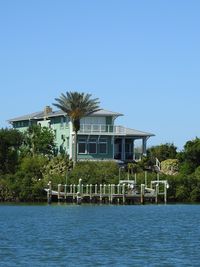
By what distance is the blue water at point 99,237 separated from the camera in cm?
4159

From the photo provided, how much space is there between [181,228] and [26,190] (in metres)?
43.1

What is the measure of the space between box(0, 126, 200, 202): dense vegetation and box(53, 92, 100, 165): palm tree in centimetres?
481

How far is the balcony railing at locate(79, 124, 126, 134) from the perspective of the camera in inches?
4774

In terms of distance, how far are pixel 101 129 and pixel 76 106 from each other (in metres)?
7.89

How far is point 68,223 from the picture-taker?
220 feet

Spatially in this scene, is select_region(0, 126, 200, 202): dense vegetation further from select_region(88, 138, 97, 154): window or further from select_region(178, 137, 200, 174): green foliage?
select_region(88, 138, 97, 154): window

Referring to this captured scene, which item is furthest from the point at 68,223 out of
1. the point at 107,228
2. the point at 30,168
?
the point at 30,168

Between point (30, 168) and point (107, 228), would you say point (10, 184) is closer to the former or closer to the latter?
point (30, 168)

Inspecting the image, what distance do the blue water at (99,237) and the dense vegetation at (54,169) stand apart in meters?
18.5

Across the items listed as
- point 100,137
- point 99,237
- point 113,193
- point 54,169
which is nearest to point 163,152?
point 100,137

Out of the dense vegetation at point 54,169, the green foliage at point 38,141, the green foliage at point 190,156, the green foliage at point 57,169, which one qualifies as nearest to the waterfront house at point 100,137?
the green foliage at point 38,141

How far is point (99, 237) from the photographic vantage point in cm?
5381

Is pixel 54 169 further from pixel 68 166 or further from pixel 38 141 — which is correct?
pixel 38 141

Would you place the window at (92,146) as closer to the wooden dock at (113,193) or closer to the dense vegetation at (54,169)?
the dense vegetation at (54,169)
